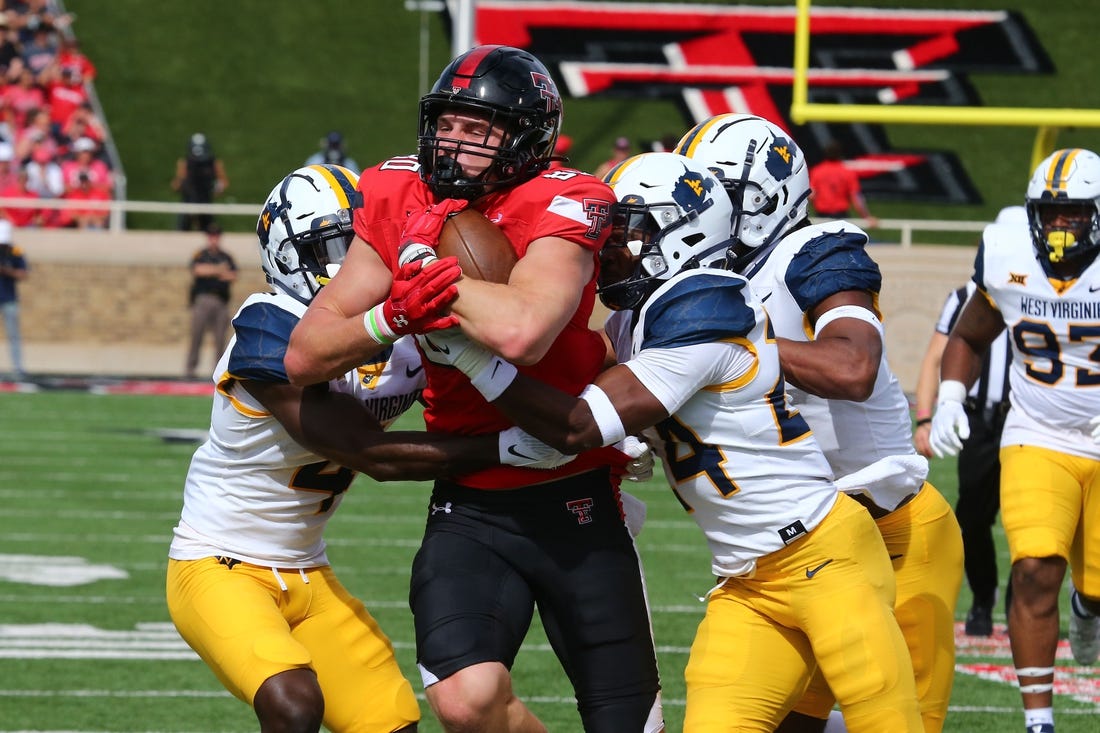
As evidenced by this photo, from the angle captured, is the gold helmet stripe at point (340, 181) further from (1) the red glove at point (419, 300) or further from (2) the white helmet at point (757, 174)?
(2) the white helmet at point (757, 174)

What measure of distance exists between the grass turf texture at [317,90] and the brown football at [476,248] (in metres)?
20.1

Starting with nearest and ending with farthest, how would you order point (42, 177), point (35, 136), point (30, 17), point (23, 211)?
point (23, 211)
point (42, 177)
point (35, 136)
point (30, 17)

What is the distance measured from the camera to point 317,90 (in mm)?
25562

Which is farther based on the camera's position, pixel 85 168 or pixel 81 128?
pixel 81 128

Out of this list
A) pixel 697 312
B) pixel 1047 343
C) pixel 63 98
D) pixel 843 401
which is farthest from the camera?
pixel 63 98

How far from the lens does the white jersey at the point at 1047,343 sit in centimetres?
574

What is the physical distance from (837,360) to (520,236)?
79 centimetres

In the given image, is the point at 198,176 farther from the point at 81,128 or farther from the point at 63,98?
the point at 63,98

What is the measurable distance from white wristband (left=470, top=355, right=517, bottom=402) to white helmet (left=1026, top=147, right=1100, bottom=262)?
2.89 meters

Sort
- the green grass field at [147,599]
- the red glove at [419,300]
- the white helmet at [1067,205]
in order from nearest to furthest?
the red glove at [419,300], the white helmet at [1067,205], the green grass field at [147,599]

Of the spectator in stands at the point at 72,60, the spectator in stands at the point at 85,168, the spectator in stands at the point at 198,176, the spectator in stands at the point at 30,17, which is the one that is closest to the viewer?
the spectator in stands at the point at 85,168

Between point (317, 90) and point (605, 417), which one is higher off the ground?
point (605, 417)

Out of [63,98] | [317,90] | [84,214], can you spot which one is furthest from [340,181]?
[317,90]

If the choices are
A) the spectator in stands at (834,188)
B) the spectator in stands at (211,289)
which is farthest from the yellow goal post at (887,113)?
the spectator in stands at (211,289)
